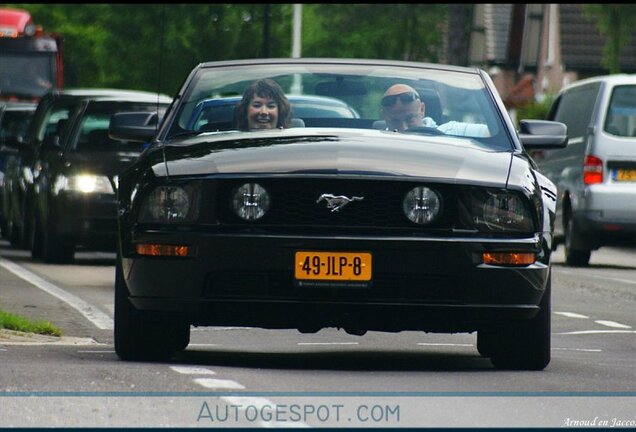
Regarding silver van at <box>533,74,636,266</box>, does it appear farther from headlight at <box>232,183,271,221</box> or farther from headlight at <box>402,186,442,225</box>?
headlight at <box>232,183,271,221</box>

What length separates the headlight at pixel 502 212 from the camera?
30.7 ft

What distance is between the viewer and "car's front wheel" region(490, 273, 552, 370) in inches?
384

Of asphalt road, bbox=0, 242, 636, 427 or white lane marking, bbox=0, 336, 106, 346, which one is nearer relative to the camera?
asphalt road, bbox=0, 242, 636, 427

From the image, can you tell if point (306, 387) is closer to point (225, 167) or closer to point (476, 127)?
point (225, 167)

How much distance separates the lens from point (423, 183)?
933cm

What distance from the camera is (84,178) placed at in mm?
20641

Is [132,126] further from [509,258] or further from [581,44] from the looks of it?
[581,44]

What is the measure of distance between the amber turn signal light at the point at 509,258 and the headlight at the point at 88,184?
11494mm

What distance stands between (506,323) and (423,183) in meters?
0.86

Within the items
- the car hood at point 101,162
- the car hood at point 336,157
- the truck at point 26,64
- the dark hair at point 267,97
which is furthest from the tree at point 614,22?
the car hood at point 336,157

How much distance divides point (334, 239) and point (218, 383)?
93 centimetres

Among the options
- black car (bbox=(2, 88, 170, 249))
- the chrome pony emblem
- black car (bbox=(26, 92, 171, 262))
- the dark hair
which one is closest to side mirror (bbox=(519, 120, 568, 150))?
the dark hair

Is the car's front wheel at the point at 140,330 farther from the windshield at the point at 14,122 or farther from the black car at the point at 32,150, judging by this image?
the windshield at the point at 14,122

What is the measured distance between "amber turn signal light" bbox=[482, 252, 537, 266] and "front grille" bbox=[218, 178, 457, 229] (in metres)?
0.23
